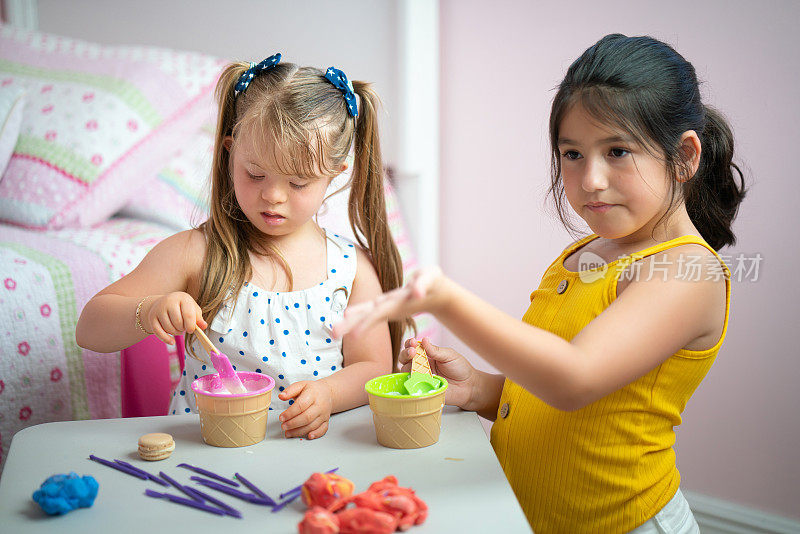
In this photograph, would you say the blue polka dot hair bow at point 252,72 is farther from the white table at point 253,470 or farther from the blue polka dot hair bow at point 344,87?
the white table at point 253,470

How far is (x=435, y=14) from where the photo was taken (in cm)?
200

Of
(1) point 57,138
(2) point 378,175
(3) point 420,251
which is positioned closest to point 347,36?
(3) point 420,251

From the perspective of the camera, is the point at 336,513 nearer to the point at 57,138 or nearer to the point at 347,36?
the point at 57,138

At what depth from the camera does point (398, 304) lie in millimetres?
609

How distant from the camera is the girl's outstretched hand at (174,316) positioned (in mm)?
848

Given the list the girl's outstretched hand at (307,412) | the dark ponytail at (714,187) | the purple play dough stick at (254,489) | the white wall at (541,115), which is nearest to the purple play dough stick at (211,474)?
the purple play dough stick at (254,489)

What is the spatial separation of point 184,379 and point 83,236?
0.61m

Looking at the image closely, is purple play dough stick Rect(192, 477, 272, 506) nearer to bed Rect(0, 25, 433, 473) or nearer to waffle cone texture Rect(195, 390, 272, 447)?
waffle cone texture Rect(195, 390, 272, 447)

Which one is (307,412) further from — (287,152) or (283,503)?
(287,152)

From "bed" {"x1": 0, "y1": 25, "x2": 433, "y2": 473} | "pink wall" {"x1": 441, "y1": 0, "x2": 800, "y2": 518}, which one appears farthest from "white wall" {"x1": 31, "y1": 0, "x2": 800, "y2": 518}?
"bed" {"x1": 0, "y1": 25, "x2": 433, "y2": 473}

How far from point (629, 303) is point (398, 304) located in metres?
0.31

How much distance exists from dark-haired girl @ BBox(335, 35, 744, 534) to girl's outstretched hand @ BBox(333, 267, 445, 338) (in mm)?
192

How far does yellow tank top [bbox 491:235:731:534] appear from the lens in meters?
0.85

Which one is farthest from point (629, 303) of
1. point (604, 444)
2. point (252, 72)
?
point (252, 72)
